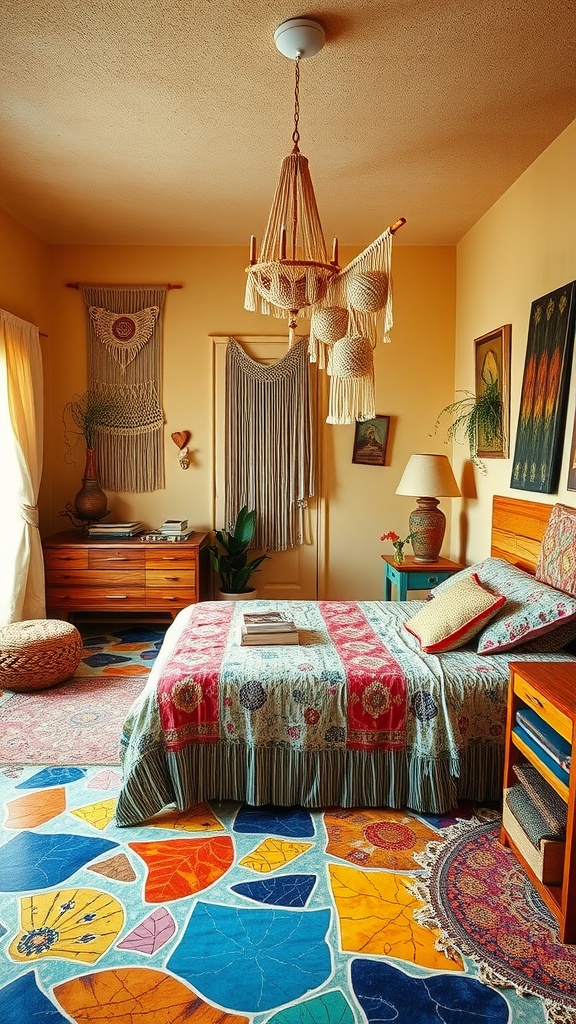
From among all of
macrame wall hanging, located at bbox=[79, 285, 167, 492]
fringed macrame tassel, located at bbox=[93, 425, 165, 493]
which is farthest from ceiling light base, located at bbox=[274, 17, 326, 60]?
fringed macrame tassel, located at bbox=[93, 425, 165, 493]

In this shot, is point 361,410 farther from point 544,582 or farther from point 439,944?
point 439,944

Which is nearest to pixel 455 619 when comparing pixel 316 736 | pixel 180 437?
pixel 316 736

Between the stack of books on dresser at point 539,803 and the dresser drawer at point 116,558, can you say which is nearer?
the stack of books on dresser at point 539,803

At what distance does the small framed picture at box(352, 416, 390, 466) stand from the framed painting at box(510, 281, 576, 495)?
5.00 ft

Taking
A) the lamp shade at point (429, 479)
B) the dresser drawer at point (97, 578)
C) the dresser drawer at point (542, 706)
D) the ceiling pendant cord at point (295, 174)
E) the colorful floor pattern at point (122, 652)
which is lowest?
the colorful floor pattern at point (122, 652)

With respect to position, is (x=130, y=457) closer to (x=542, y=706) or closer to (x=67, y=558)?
(x=67, y=558)

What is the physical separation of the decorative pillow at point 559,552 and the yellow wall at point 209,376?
213 centimetres

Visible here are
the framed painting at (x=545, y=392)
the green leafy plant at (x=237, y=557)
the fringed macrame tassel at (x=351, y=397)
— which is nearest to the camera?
the fringed macrame tassel at (x=351, y=397)

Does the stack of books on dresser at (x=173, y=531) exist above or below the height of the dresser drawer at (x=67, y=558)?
above

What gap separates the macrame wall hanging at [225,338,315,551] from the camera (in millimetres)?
5016

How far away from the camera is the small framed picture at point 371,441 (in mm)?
5102

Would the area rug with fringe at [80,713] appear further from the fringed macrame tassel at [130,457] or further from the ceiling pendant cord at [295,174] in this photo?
the ceiling pendant cord at [295,174]

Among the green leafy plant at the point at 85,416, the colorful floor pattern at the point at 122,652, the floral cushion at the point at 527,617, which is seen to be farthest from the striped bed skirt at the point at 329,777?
the green leafy plant at the point at 85,416

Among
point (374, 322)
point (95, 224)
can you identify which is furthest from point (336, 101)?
point (95, 224)
